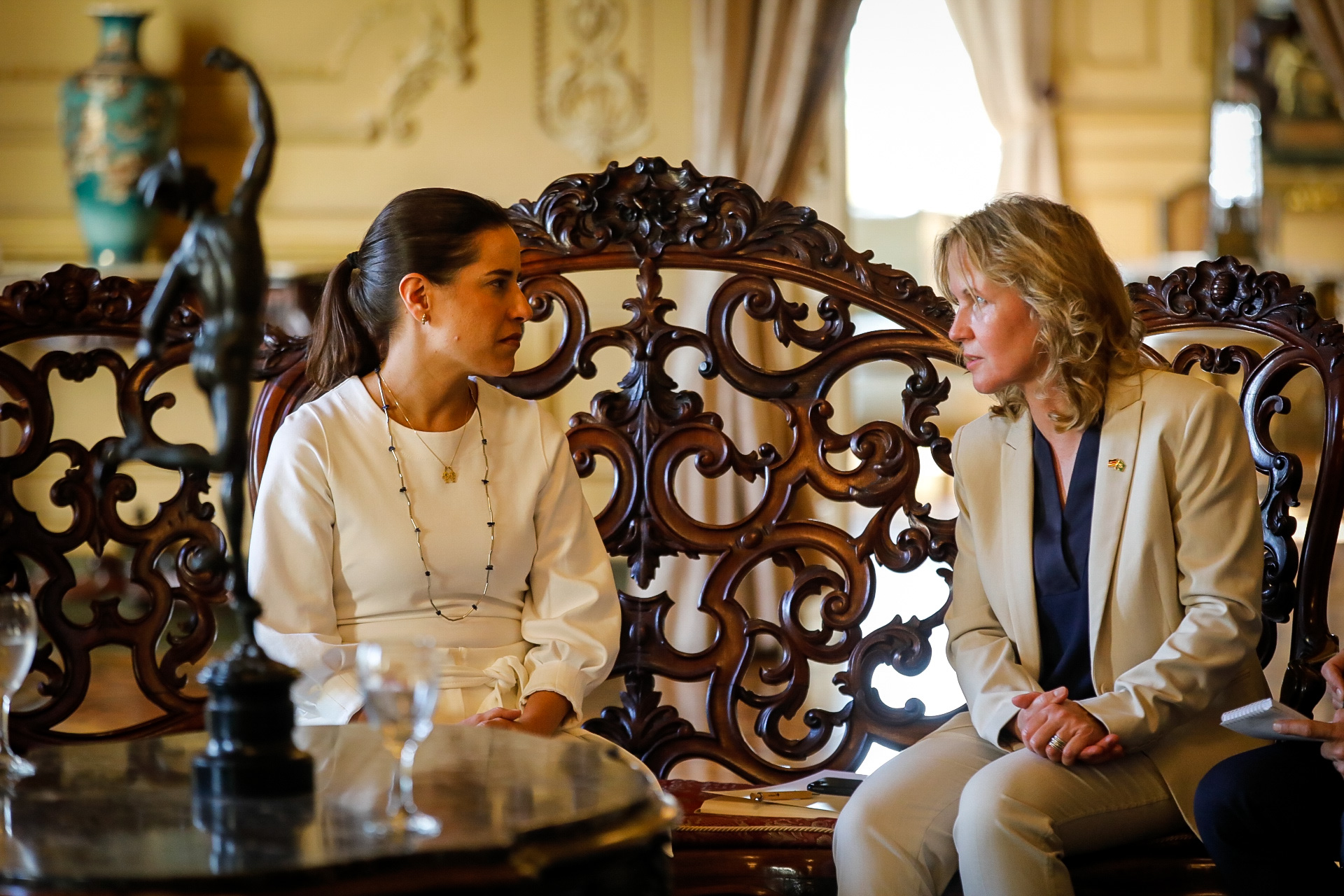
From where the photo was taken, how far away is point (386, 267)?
2.14 metres

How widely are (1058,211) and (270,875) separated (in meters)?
1.54

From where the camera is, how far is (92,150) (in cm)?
505

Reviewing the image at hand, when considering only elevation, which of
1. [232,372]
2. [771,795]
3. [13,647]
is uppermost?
[232,372]

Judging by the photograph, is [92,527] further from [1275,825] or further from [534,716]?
[1275,825]

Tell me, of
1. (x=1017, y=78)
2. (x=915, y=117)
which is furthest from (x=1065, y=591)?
(x=915, y=117)

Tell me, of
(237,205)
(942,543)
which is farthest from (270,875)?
(942,543)

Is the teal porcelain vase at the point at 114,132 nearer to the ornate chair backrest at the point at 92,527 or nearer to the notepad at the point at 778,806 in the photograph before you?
the ornate chair backrest at the point at 92,527

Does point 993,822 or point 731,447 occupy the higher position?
point 731,447

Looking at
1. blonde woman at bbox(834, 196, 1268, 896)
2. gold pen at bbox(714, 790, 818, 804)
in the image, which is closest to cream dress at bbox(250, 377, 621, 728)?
gold pen at bbox(714, 790, 818, 804)

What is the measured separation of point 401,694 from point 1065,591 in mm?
1167

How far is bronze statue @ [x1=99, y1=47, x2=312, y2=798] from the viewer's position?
1294mm

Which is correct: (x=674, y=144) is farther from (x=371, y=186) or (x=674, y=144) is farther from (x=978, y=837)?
(x=978, y=837)

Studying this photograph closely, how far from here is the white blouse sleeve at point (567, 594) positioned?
6.70ft

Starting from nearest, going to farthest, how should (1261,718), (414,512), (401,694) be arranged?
(401,694)
(1261,718)
(414,512)
